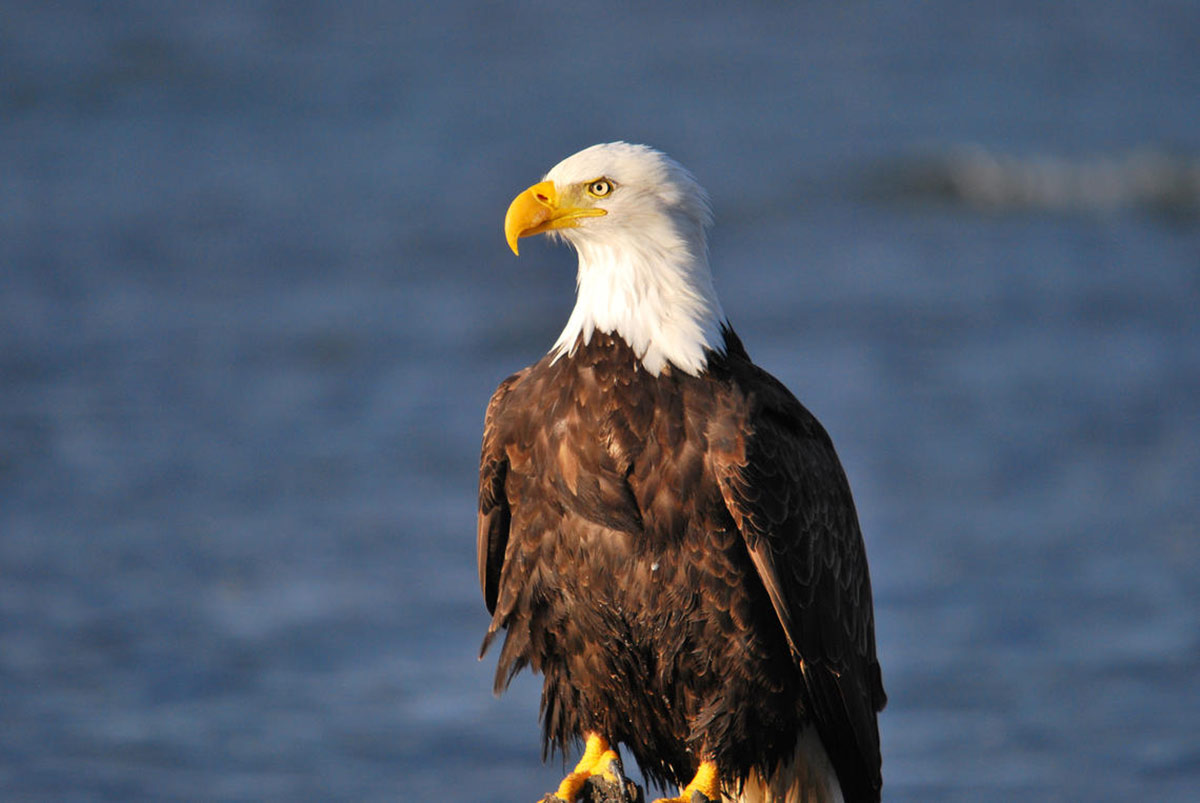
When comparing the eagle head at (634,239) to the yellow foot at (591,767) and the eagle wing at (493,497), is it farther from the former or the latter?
the yellow foot at (591,767)

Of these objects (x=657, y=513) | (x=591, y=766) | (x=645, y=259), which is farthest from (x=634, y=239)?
(x=591, y=766)

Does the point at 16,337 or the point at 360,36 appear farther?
the point at 360,36

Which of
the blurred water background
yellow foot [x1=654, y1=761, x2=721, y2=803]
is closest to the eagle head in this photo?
yellow foot [x1=654, y1=761, x2=721, y2=803]

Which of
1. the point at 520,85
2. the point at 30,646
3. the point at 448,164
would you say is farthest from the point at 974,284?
the point at 30,646

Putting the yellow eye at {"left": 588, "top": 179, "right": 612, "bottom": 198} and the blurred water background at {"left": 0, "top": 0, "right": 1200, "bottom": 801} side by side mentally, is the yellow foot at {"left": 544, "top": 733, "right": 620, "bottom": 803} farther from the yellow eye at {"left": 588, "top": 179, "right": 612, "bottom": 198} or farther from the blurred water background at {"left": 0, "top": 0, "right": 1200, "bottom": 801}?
the blurred water background at {"left": 0, "top": 0, "right": 1200, "bottom": 801}

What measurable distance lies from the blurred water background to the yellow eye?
10.3 ft

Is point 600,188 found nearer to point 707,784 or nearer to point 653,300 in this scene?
point 653,300

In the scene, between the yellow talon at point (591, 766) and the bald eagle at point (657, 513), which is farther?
the yellow talon at point (591, 766)

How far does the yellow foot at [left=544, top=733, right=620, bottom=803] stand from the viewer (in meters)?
4.75

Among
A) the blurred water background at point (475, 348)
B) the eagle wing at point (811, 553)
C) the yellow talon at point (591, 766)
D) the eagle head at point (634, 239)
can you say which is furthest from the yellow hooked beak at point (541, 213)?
the blurred water background at point (475, 348)

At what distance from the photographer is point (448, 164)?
17.4 meters

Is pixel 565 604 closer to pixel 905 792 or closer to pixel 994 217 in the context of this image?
pixel 905 792

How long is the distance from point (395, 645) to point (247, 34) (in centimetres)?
1393

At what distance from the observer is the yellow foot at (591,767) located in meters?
4.75
